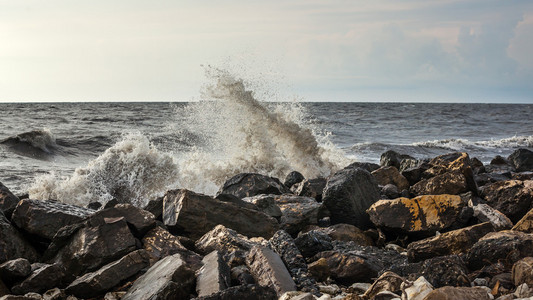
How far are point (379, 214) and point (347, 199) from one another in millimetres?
650

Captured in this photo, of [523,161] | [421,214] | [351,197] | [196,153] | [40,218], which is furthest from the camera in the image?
[523,161]

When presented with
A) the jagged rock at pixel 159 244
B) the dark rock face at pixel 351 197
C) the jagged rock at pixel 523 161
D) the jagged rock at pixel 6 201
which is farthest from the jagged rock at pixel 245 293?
the jagged rock at pixel 523 161

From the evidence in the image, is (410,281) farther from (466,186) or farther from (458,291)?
(466,186)

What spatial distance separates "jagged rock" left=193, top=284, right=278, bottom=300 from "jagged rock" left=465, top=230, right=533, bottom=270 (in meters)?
1.58

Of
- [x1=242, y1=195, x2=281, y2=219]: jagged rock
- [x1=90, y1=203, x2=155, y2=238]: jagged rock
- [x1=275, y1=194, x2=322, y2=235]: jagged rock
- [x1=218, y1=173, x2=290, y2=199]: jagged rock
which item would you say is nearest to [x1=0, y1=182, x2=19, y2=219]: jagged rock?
[x1=90, y1=203, x2=155, y2=238]: jagged rock

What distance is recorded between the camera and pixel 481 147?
20.4 m

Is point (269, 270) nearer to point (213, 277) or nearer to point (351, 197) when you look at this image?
point (213, 277)

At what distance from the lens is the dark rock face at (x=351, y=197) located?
18.7ft

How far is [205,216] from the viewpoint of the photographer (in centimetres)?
480

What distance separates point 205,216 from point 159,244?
779 mm

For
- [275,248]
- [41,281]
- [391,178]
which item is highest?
[391,178]

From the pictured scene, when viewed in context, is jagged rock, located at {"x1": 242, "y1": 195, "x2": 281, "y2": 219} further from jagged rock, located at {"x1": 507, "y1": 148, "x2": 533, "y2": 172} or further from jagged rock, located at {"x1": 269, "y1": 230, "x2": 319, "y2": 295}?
jagged rock, located at {"x1": 507, "y1": 148, "x2": 533, "y2": 172}

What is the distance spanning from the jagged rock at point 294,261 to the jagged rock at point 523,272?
1.26 meters

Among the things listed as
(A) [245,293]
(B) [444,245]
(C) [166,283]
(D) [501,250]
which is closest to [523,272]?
(D) [501,250]
